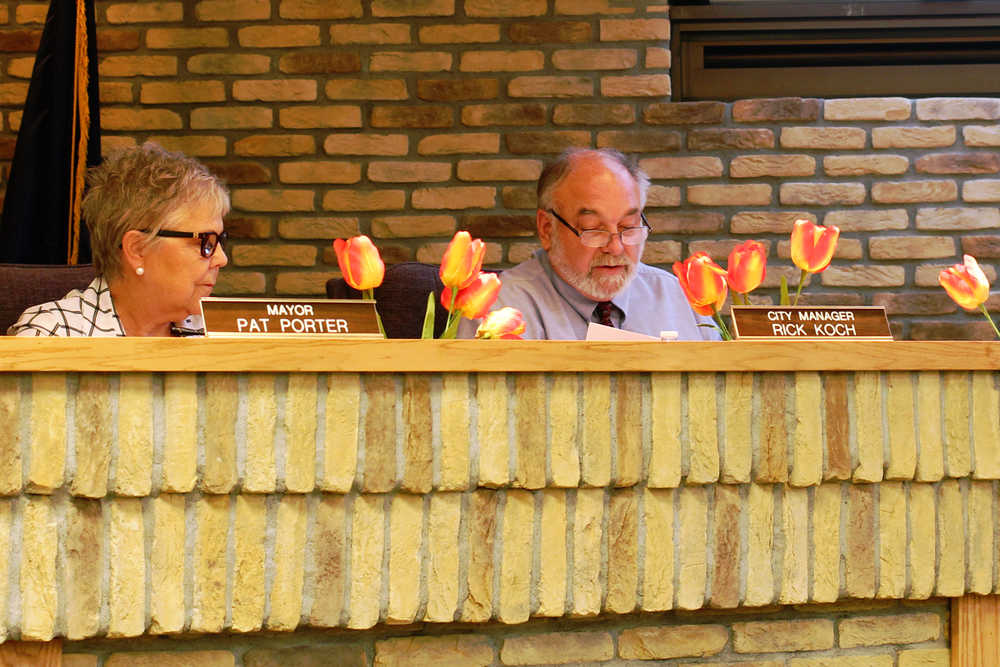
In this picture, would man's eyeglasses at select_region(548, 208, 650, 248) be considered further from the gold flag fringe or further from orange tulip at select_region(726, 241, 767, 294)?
the gold flag fringe

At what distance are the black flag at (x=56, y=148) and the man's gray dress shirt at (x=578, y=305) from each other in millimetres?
979

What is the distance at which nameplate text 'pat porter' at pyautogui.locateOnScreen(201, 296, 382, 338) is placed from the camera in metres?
1.08

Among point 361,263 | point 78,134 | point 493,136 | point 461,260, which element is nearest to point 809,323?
point 461,260

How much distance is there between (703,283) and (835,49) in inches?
67.3

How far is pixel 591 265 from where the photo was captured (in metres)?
2.12

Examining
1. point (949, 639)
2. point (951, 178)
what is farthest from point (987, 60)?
point (949, 639)

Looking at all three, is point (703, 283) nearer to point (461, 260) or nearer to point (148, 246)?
point (461, 260)

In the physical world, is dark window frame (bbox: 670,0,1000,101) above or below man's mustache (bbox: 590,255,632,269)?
above

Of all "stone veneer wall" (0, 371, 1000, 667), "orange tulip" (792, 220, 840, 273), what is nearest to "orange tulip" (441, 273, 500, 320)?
"stone veneer wall" (0, 371, 1000, 667)

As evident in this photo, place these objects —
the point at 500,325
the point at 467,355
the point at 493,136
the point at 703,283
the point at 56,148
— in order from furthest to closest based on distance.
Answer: the point at 493,136, the point at 56,148, the point at 703,283, the point at 500,325, the point at 467,355

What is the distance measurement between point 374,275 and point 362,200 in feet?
Answer: 4.73

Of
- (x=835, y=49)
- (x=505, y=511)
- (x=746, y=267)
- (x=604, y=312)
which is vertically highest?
(x=835, y=49)

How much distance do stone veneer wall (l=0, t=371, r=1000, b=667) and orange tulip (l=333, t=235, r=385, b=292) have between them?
27 centimetres

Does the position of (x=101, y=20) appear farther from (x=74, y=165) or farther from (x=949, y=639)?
(x=949, y=639)
